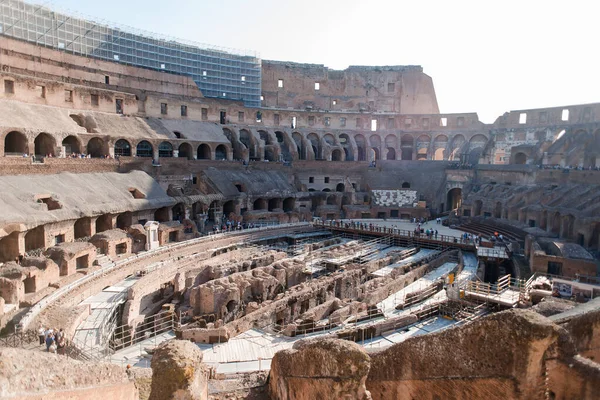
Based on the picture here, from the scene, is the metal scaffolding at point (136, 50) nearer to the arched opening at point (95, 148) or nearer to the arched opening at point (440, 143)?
the arched opening at point (95, 148)

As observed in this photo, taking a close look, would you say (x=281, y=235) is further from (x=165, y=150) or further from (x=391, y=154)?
(x=391, y=154)

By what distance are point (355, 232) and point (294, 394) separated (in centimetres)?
2288

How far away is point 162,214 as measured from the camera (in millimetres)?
26891

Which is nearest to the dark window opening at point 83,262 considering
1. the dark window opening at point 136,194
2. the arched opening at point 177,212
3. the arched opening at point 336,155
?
Result: the dark window opening at point 136,194

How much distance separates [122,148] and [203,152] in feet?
24.3

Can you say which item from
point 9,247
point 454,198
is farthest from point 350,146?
point 9,247

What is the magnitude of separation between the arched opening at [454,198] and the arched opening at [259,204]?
1667cm

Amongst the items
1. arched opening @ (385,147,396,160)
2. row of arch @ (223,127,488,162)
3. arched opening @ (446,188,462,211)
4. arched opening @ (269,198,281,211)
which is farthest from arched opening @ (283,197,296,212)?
arched opening @ (385,147,396,160)

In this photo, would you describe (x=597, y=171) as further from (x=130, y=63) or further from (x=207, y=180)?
(x=130, y=63)

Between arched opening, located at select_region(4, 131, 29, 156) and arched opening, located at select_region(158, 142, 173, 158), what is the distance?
32.7 feet

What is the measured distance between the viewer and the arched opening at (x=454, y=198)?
3791cm

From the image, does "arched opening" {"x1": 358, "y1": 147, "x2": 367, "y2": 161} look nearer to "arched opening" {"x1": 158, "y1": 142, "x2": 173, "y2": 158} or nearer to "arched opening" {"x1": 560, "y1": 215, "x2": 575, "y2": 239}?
"arched opening" {"x1": 158, "y1": 142, "x2": 173, "y2": 158}

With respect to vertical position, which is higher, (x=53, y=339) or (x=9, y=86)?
(x=9, y=86)

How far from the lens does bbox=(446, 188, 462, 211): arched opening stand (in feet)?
124
